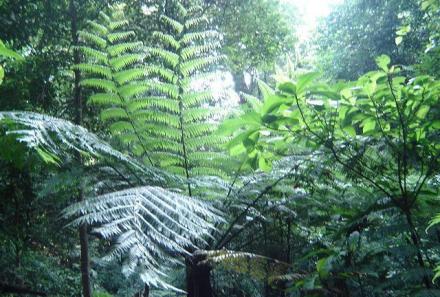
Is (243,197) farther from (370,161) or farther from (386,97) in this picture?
(386,97)

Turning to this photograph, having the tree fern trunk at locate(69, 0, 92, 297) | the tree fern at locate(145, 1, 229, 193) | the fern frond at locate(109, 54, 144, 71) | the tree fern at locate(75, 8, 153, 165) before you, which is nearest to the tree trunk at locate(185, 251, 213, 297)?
the tree fern at locate(145, 1, 229, 193)

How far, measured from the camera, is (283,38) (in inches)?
200

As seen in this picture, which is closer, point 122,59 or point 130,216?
point 130,216

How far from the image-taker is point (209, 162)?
7.30 feet

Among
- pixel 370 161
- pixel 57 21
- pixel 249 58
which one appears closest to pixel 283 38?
pixel 249 58

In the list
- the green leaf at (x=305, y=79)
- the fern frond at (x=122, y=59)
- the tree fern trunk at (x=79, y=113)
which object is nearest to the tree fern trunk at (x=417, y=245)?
the green leaf at (x=305, y=79)

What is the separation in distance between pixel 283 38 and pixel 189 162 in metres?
3.33

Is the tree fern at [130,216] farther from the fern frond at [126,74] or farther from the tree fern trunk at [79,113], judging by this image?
the tree fern trunk at [79,113]

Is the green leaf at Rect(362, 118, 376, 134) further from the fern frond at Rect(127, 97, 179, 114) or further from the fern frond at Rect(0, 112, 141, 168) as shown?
the fern frond at Rect(127, 97, 179, 114)

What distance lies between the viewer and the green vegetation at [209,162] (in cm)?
121

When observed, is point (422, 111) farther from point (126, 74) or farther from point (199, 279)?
point (126, 74)

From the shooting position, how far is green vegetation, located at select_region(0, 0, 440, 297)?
1.21 metres

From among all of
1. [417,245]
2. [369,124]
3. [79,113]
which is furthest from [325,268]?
[79,113]

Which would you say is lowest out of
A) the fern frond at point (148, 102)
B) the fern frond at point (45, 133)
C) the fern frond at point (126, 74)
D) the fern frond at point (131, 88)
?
the fern frond at point (45, 133)
